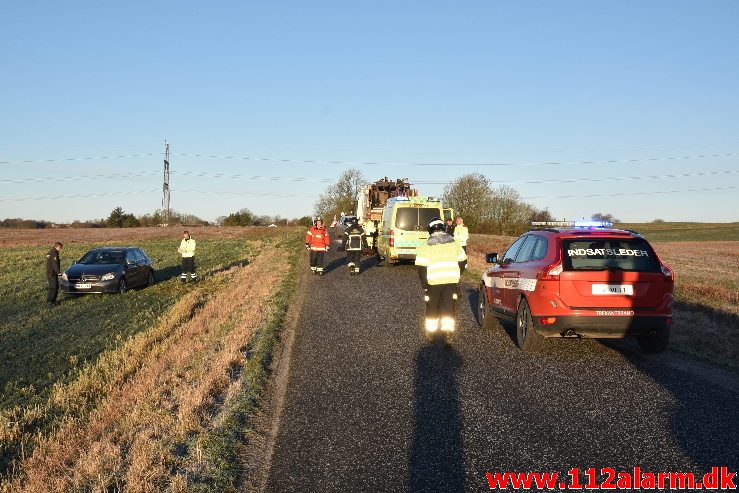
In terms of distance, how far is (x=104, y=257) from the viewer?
71.8 feet

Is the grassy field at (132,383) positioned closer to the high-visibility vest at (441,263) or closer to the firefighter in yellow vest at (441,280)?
the firefighter in yellow vest at (441,280)

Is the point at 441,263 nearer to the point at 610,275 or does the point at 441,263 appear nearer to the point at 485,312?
the point at 485,312

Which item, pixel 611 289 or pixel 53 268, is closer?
pixel 611 289

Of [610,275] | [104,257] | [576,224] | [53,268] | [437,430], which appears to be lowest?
[437,430]

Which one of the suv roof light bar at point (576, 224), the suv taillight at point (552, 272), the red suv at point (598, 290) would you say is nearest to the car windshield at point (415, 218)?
the suv roof light bar at point (576, 224)

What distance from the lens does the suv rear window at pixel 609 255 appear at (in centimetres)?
890

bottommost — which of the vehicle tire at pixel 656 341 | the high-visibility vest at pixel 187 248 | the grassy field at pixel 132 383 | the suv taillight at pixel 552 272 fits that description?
the grassy field at pixel 132 383

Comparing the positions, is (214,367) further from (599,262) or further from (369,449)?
(599,262)

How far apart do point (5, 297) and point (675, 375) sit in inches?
823

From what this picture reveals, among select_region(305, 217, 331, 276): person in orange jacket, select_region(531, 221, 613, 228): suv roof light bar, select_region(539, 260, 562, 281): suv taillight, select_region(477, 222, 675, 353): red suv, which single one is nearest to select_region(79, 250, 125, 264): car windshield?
select_region(305, 217, 331, 276): person in orange jacket

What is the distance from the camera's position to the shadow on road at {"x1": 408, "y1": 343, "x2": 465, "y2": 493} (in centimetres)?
495

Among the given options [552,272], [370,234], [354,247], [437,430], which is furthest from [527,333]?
[370,234]

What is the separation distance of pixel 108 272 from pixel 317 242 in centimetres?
626

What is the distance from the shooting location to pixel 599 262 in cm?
891
